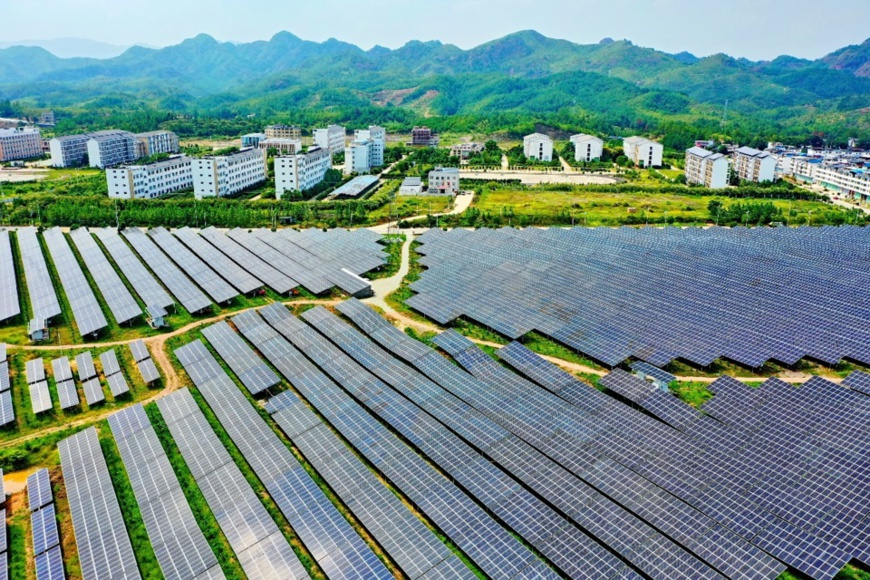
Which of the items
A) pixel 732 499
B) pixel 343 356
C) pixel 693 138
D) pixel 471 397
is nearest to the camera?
pixel 732 499

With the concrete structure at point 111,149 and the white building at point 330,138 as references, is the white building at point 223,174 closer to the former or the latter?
the white building at point 330,138

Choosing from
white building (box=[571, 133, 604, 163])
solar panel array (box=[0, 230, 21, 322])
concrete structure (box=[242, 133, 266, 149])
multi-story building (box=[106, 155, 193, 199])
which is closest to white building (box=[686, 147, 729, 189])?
white building (box=[571, 133, 604, 163])

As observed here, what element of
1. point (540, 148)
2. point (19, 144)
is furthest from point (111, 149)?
point (540, 148)

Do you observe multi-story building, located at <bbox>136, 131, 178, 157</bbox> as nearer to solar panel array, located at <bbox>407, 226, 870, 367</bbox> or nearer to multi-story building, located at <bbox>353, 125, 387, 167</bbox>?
multi-story building, located at <bbox>353, 125, 387, 167</bbox>

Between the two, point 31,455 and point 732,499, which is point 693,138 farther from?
point 31,455

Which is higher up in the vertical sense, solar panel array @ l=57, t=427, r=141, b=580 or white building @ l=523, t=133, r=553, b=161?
white building @ l=523, t=133, r=553, b=161

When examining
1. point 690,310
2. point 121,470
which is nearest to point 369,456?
point 121,470

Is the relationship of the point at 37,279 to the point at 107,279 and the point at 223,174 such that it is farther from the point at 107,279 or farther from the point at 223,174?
the point at 223,174
